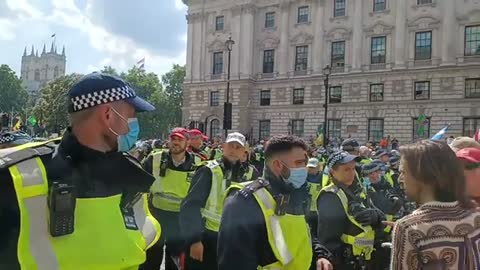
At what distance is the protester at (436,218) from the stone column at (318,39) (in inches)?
1685

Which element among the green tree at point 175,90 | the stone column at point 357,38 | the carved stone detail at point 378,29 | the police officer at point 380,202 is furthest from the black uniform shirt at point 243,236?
the green tree at point 175,90

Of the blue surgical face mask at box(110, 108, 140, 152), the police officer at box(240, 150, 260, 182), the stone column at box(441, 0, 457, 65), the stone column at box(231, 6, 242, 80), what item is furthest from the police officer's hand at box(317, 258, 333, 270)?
the stone column at box(231, 6, 242, 80)

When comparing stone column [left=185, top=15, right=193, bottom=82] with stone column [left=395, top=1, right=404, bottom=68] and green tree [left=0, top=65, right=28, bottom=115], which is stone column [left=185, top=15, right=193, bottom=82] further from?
green tree [left=0, top=65, right=28, bottom=115]

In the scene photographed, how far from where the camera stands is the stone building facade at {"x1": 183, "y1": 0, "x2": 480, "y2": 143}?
3844 centimetres

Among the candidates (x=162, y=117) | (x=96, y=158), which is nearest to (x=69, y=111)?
(x=96, y=158)

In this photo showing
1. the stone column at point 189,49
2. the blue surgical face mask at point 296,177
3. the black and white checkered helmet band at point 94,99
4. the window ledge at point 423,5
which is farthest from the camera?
the stone column at point 189,49

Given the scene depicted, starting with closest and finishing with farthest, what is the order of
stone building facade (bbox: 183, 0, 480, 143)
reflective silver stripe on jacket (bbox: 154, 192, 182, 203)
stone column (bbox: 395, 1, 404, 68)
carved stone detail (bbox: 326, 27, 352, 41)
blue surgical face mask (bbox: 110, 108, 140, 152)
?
blue surgical face mask (bbox: 110, 108, 140, 152), reflective silver stripe on jacket (bbox: 154, 192, 182, 203), stone building facade (bbox: 183, 0, 480, 143), stone column (bbox: 395, 1, 404, 68), carved stone detail (bbox: 326, 27, 352, 41)

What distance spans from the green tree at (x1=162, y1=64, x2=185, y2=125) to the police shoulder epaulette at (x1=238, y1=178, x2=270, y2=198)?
74131mm

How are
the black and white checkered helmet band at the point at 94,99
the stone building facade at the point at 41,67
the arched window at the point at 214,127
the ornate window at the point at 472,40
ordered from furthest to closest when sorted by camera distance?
the stone building facade at the point at 41,67, the arched window at the point at 214,127, the ornate window at the point at 472,40, the black and white checkered helmet band at the point at 94,99

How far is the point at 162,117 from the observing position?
75.9 meters

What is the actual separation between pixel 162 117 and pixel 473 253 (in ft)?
245

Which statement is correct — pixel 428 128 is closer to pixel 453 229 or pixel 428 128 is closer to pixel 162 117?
pixel 453 229

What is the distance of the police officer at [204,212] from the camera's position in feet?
15.4

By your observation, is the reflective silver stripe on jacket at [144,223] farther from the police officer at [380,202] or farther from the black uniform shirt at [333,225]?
the police officer at [380,202]
